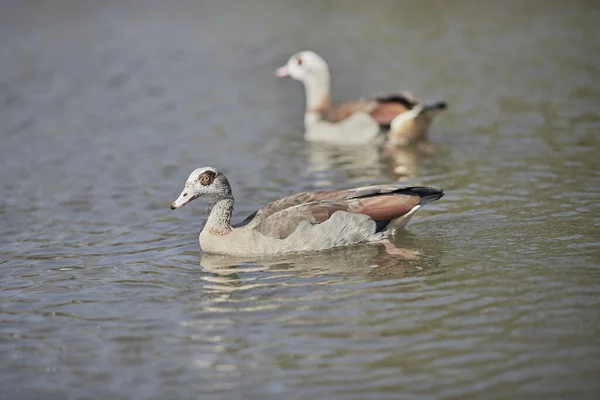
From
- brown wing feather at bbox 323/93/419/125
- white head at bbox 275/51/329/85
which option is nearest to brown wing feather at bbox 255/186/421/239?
brown wing feather at bbox 323/93/419/125

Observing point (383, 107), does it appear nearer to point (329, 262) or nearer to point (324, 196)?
point (324, 196)

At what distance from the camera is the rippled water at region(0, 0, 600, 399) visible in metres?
6.89

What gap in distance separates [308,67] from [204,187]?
7304 mm

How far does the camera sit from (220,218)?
1016 cm

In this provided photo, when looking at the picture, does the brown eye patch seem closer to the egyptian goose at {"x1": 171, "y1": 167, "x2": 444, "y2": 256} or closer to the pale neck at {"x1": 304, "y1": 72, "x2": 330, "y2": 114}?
the egyptian goose at {"x1": 171, "y1": 167, "x2": 444, "y2": 256}

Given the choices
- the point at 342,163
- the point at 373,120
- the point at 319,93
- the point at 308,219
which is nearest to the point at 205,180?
the point at 308,219

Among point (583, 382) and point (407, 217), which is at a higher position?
point (407, 217)

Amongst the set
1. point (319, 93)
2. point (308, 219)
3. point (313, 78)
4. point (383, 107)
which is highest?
point (313, 78)

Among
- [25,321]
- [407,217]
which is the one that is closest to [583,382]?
[407,217]

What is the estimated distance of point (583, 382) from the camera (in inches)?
247

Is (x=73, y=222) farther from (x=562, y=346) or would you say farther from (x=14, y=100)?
(x=14, y=100)

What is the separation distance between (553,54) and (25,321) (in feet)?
47.9

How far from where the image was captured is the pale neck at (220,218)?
10078mm

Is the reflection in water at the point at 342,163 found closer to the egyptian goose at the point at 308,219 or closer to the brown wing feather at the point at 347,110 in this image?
the brown wing feather at the point at 347,110
